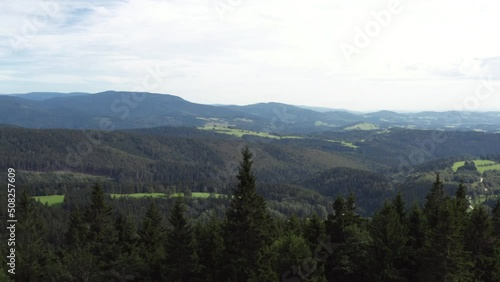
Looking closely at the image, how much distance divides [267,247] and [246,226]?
345 cm

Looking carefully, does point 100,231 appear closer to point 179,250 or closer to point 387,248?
point 179,250

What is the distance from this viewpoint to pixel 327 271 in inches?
2092

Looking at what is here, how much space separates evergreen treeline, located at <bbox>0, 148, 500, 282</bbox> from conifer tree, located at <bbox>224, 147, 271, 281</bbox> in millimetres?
105

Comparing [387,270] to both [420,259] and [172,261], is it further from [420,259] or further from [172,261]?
[172,261]

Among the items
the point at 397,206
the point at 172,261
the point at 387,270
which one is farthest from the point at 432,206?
the point at 172,261

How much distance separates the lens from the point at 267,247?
4344 cm

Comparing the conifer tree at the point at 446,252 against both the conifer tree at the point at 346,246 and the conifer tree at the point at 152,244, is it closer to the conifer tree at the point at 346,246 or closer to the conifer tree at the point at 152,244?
the conifer tree at the point at 346,246

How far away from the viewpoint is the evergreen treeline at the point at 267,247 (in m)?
42.9

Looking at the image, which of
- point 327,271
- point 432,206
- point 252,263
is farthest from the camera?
point 432,206

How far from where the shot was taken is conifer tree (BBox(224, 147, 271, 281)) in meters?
42.4

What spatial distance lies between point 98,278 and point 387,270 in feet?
126

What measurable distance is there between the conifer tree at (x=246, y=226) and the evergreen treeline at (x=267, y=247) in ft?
0.35

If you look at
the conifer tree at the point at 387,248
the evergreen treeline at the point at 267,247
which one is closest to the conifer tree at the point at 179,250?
the evergreen treeline at the point at 267,247

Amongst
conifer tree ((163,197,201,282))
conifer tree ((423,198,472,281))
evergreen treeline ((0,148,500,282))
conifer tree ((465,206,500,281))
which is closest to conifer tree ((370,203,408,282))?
evergreen treeline ((0,148,500,282))
